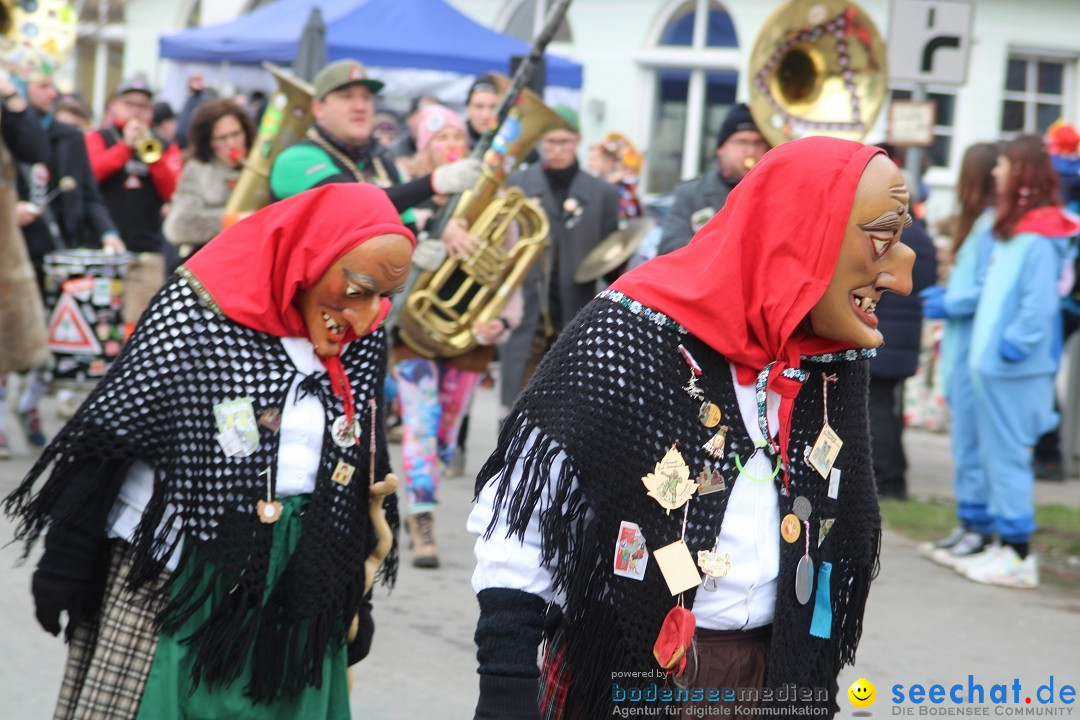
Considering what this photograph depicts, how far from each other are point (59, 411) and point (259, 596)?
6.88 metres

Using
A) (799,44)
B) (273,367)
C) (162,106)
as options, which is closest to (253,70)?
(162,106)

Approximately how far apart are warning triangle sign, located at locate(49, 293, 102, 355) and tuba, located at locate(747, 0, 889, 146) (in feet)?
13.7

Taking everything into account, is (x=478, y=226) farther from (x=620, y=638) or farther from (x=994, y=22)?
(x=994, y=22)

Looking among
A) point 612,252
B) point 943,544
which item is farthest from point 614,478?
point 612,252

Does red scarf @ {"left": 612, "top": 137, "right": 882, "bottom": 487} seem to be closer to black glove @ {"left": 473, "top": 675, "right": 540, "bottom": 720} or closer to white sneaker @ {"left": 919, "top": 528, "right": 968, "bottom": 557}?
black glove @ {"left": 473, "top": 675, "right": 540, "bottom": 720}

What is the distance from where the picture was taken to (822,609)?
2.65m

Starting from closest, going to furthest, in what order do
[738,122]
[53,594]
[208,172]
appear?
[53,594] → [738,122] → [208,172]

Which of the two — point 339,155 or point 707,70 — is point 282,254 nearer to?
point 339,155

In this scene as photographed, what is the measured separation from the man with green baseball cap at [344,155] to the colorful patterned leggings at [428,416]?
863mm

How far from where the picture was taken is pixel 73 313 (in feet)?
29.6

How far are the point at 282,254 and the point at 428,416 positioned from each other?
3.51 meters

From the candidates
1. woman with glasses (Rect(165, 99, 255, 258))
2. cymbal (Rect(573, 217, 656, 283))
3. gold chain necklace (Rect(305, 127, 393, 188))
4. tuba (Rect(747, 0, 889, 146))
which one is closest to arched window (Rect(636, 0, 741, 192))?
tuba (Rect(747, 0, 889, 146))

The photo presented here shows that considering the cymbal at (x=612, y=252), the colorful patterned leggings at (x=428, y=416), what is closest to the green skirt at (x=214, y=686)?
the colorful patterned leggings at (x=428, y=416)

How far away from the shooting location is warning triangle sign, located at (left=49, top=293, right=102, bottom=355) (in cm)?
902
